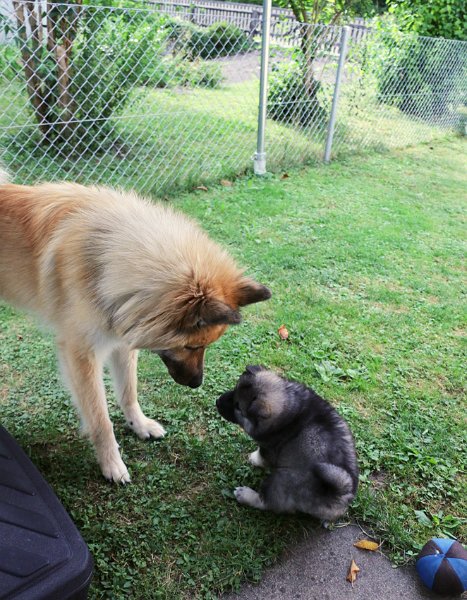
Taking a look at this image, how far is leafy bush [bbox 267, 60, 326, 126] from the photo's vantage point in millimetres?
6305

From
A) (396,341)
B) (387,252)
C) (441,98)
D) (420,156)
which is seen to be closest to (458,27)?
(441,98)

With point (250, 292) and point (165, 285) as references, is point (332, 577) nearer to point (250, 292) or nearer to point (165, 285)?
point (250, 292)

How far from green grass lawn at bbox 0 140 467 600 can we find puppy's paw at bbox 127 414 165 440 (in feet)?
0.15

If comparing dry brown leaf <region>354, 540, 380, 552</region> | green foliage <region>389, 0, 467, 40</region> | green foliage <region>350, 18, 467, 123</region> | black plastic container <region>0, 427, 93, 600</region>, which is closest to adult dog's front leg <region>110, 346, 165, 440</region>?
black plastic container <region>0, 427, 93, 600</region>

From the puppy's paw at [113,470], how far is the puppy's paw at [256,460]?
0.61m

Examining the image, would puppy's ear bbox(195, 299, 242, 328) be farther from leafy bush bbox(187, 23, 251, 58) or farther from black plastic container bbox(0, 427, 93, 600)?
leafy bush bbox(187, 23, 251, 58)

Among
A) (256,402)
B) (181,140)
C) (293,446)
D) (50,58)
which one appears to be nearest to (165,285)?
(256,402)

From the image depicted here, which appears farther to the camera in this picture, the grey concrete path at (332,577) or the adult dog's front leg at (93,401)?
the adult dog's front leg at (93,401)

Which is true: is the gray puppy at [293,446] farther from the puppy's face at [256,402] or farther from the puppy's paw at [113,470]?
the puppy's paw at [113,470]

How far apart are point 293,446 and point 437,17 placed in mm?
10550

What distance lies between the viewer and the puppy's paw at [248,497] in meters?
2.15

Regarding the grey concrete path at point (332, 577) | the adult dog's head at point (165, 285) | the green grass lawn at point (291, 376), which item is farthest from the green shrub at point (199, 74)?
the grey concrete path at point (332, 577)

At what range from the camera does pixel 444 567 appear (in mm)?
1849

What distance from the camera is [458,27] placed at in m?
9.45
